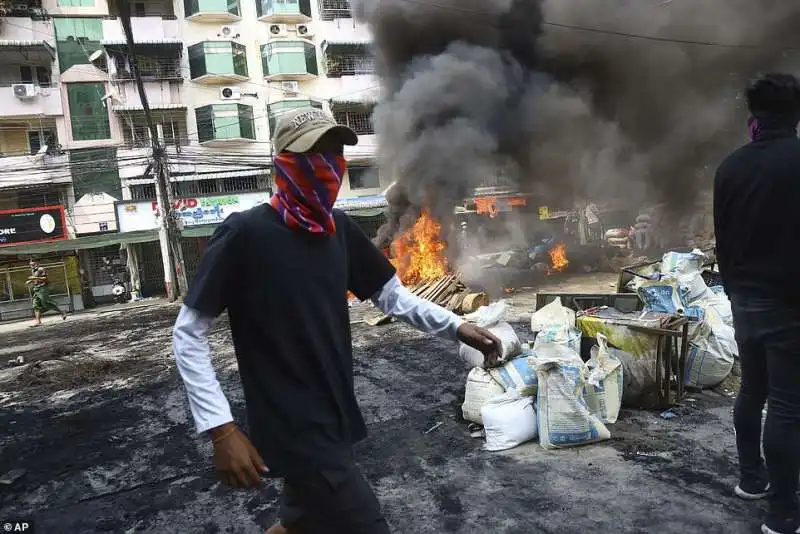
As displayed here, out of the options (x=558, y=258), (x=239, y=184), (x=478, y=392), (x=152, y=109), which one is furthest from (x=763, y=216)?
(x=152, y=109)

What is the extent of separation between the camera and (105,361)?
24.0ft

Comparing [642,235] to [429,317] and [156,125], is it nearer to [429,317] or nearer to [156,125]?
[429,317]

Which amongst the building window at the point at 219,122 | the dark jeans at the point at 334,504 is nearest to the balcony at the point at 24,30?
the building window at the point at 219,122

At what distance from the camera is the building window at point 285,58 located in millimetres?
21188

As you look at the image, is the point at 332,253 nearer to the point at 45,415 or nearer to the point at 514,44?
the point at 45,415

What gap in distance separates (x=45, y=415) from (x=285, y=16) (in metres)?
20.3

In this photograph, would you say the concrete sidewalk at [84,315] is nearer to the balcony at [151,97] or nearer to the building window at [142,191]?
the building window at [142,191]

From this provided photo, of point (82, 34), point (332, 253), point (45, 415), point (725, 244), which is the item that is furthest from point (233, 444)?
point (82, 34)

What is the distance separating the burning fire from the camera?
11.2 meters

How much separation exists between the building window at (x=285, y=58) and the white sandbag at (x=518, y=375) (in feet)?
66.6

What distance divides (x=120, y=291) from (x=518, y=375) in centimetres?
1781

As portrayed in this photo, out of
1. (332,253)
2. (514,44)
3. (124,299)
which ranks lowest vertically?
(124,299)

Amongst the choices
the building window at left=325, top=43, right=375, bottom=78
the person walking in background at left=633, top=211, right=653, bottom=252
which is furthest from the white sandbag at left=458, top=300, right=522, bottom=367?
the building window at left=325, top=43, right=375, bottom=78

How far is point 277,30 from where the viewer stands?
21.7 metres
